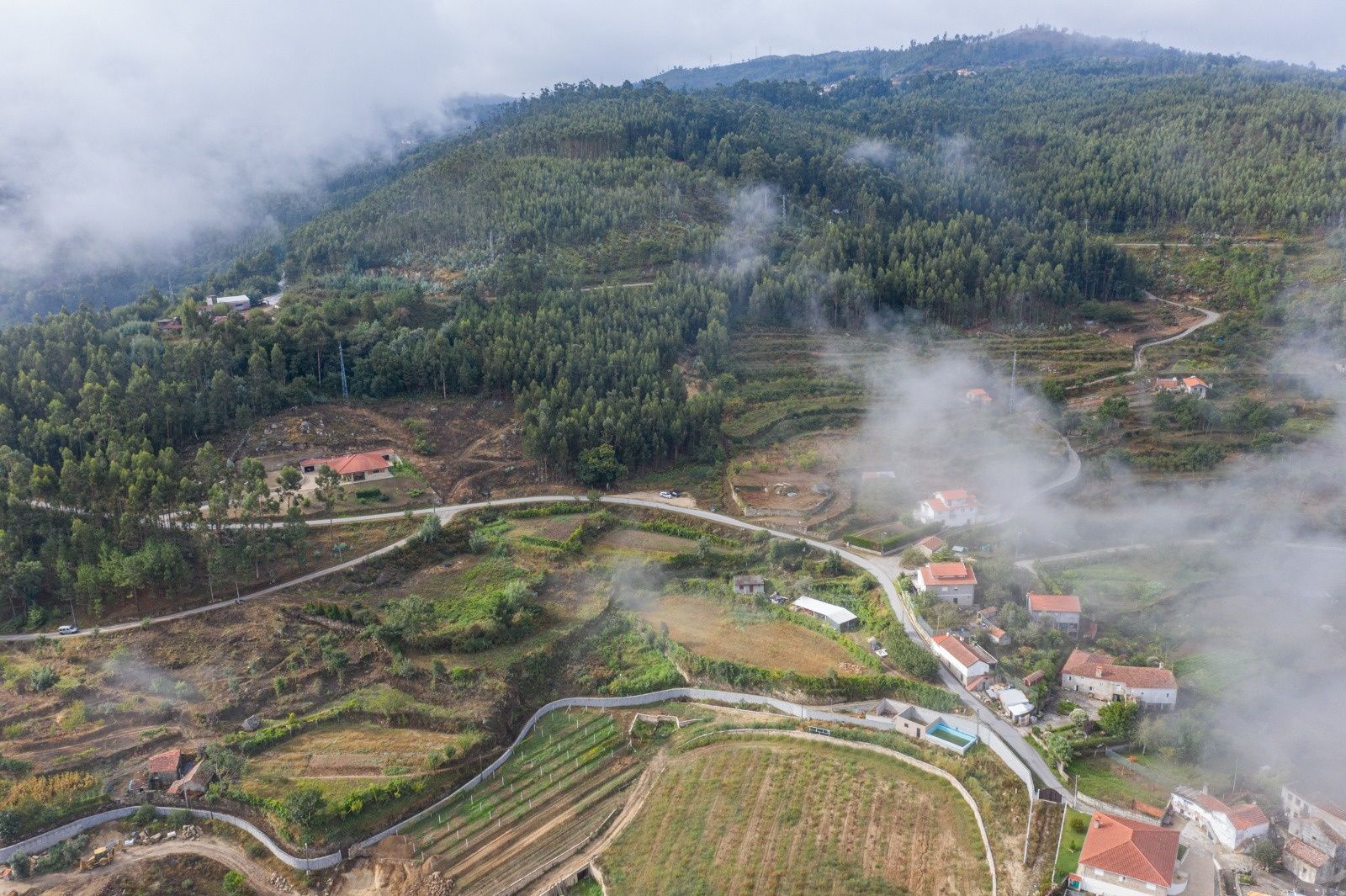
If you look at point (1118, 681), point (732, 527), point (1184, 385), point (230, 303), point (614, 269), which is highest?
point (614, 269)

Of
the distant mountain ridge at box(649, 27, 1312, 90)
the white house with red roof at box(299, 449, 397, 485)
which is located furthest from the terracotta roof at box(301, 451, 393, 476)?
the distant mountain ridge at box(649, 27, 1312, 90)

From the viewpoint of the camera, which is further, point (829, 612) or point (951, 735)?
point (829, 612)

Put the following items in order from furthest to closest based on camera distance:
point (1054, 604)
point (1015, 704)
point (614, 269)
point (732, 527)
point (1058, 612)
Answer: point (614, 269) < point (732, 527) < point (1054, 604) < point (1058, 612) < point (1015, 704)

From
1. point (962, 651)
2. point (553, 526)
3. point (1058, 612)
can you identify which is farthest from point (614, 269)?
point (962, 651)

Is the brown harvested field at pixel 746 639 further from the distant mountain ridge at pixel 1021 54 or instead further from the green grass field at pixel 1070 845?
the distant mountain ridge at pixel 1021 54

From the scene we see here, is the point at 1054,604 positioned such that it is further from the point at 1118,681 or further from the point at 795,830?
the point at 795,830

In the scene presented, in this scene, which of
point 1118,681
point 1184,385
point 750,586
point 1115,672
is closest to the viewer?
point 1118,681
